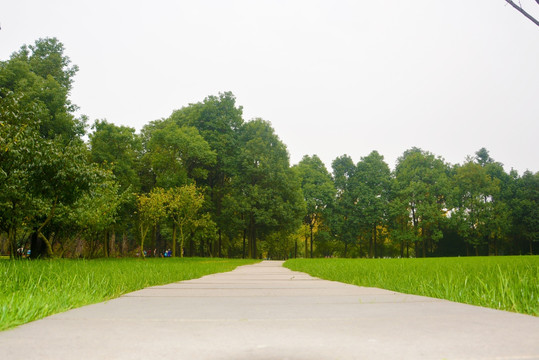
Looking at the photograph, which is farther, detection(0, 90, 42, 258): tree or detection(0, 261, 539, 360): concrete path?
detection(0, 90, 42, 258): tree

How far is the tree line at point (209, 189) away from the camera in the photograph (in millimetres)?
13891

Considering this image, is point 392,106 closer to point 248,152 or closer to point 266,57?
point 266,57

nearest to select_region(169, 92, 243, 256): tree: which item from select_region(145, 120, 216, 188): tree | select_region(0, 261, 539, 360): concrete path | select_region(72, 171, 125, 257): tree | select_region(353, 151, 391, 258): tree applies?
select_region(145, 120, 216, 188): tree

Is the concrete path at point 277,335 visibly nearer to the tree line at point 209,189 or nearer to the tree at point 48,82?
the tree line at point 209,189

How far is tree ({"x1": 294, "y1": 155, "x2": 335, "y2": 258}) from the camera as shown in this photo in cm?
4525

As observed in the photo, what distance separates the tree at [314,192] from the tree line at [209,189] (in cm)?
15

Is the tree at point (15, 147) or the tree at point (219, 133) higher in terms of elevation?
the tree at point (219, 133)

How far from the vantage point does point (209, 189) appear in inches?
1378

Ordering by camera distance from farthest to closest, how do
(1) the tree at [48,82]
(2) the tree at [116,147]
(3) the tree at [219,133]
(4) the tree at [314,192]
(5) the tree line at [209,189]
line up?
1. (4) the tree at [314,192]
2. (3) the tree at [219,133]
3. (2) the tree at [116,147]
4. (1) the tree at [48,82]
5. (5) the tree line at [209,189]

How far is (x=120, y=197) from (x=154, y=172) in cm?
1176

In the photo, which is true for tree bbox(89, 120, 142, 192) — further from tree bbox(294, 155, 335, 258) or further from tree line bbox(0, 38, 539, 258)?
tree bbox(294, 155, 335, 258)

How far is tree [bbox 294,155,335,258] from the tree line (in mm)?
152

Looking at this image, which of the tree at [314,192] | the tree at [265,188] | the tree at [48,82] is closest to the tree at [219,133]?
the tree at [265,188]

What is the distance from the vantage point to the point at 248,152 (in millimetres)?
35031
